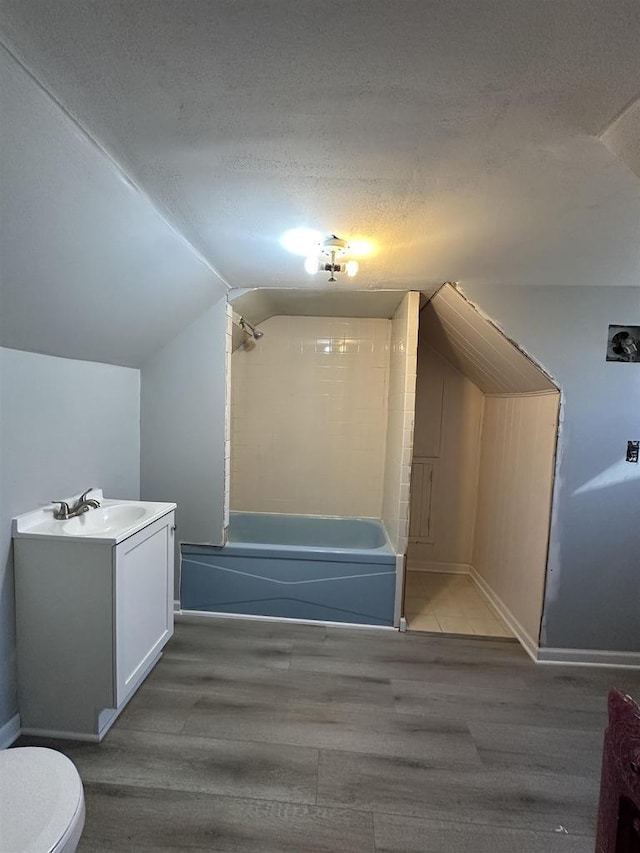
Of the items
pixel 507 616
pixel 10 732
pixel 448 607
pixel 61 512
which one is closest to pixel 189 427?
pixel 61 512

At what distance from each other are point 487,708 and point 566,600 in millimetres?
827

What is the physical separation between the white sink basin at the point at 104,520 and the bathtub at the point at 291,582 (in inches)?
25.5

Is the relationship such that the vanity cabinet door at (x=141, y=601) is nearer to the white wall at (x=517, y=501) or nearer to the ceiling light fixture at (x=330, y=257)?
the ceiling light fixture at (x=330, y=257)

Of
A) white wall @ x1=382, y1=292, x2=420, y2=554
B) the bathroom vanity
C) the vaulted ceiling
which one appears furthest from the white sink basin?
white wall @ x1=382, y1=292, x2=420, y2=554

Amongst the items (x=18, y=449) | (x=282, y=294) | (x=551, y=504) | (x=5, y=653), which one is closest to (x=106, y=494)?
(x=18, y=449)

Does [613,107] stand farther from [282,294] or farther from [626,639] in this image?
[626,639]

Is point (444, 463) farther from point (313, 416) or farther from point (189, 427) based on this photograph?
point (189, 427)

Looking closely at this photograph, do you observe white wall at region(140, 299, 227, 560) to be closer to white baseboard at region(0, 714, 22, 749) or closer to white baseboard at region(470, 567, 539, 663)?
white baseboard at region(0, 714, 22, 749)

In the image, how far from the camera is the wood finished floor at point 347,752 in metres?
1.37

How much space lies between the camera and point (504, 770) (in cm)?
163

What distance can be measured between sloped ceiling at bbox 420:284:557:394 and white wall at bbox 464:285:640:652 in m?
0.08

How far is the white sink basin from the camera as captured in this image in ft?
6.21

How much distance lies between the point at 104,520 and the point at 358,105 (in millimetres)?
2146

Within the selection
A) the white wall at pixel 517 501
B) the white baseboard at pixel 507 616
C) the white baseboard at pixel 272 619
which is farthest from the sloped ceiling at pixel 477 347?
the white baseboard at pixel 272 619
